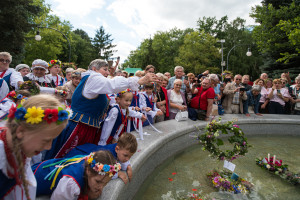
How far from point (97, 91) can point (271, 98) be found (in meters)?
7.87

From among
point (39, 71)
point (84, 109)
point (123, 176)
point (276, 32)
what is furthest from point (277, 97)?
point (276, 32)

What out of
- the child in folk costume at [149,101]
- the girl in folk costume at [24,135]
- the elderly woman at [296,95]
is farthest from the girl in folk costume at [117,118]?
the elderly woman at [296,95]

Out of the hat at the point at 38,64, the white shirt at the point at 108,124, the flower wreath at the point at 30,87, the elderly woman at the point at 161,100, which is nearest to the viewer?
the flower wreath at the point at 30,87

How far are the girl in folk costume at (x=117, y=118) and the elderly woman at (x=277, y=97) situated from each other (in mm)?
6445

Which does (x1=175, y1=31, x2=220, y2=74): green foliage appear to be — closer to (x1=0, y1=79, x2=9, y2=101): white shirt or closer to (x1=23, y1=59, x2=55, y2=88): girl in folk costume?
(x1=23, y1=59, x2=55, y2=88): girl in folk costume

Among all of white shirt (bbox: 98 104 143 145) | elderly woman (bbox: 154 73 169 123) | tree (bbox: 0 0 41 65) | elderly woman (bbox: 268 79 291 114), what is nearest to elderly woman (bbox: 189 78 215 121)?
elderly woman (bbox: 154 73 169 123)

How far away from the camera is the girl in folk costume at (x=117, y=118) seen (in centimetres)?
319

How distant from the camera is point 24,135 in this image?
111cm

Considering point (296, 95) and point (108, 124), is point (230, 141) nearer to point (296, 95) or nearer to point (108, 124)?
point (108, 124)

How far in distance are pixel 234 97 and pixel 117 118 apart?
516 centimetres

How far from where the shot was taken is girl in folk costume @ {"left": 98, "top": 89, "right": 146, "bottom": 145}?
10.5 ft

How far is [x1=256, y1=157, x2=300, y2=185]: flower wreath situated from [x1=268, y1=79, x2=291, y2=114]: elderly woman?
15.3ft

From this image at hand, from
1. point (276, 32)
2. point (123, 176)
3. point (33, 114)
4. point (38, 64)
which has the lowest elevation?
point (123, 176)

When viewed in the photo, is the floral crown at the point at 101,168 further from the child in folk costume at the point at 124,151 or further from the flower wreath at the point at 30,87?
the flower wreath at the point at 30,87
